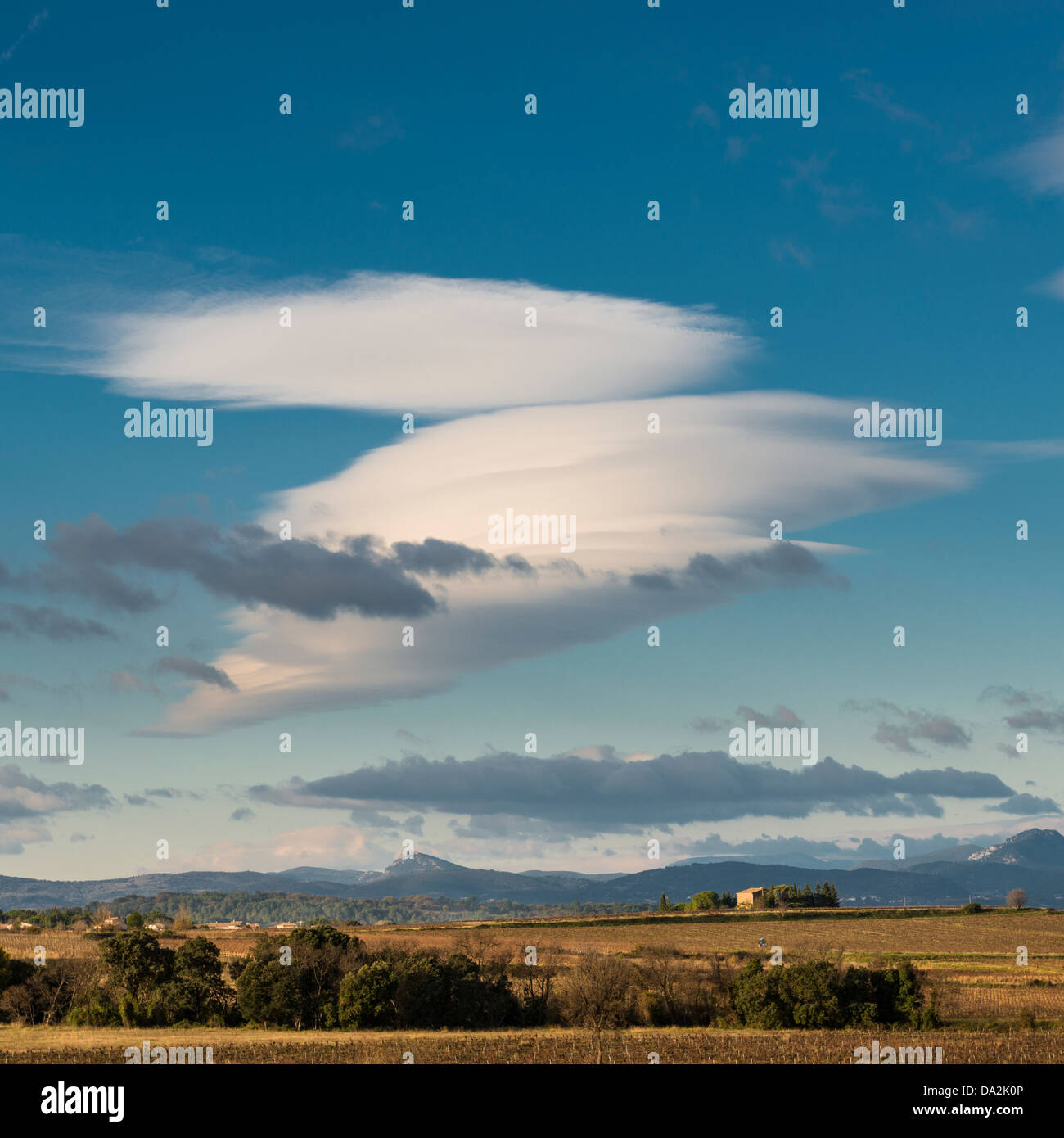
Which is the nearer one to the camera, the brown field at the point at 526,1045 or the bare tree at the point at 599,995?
the brown field at the point at 526,1045

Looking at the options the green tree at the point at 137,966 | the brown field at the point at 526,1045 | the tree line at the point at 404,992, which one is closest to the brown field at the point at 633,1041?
the brown field at the point at 526,1045

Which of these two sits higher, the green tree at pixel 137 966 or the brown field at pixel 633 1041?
the green tree at pixel 137 966

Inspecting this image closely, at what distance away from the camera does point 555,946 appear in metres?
149

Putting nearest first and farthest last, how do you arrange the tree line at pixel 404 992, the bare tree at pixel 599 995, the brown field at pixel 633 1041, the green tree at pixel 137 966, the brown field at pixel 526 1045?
the brown field at pixel 526 1045 < the brown field at pixel 633 1041 < the tree line at pixel 404 992 < the bare tree at pixel 599 995 < the green tree at pixel 137 966

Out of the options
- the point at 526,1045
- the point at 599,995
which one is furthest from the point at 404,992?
the point at 526,1045

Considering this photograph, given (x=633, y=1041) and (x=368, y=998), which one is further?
(x=368, y=998)

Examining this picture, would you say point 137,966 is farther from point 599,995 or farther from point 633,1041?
point 633,1041

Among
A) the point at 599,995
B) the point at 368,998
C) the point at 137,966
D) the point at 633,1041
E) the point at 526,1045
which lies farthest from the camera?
the point at 137,966

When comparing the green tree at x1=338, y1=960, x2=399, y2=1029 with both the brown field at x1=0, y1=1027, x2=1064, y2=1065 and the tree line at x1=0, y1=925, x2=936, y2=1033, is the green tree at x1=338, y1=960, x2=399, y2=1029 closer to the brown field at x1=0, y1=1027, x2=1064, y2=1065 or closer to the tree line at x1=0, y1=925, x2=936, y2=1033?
the tree line at x1=0, y1=925, x2=936, y2=1033

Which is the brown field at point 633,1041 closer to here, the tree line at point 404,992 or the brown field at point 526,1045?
the brown field at point 526,1045
